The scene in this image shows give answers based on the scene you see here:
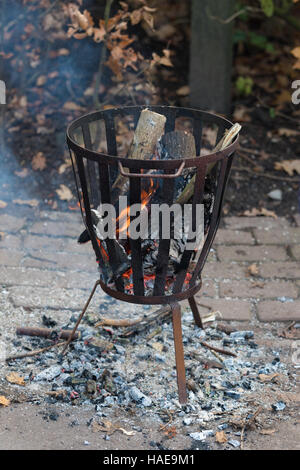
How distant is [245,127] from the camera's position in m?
4.78

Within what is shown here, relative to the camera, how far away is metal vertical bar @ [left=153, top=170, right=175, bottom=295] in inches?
90.8

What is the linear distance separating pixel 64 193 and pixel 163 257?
1.88 meters

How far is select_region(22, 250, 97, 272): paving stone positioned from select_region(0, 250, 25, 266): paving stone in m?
0.04

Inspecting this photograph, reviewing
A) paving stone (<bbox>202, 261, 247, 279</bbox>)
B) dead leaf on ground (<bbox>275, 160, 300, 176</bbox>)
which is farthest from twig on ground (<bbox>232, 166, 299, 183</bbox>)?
paving stone (<bbox>202, 261, 247, 279</bbox>)

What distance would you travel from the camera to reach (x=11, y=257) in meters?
3.67

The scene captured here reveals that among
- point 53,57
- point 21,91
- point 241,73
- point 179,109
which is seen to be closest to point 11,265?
point 179,109

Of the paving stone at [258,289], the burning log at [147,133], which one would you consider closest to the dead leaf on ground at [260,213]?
the paving stone at [258,289]

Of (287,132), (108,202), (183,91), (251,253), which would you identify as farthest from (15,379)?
(183,91)

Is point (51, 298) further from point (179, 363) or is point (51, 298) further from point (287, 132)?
point (287, 132)

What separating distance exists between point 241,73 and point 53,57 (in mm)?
1606

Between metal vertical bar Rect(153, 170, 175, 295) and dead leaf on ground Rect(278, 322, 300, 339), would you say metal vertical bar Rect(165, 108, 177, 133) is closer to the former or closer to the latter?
metal vertical bar Rect(153, 170, 175, 295)

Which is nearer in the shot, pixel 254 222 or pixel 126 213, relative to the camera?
pixel 126 213
